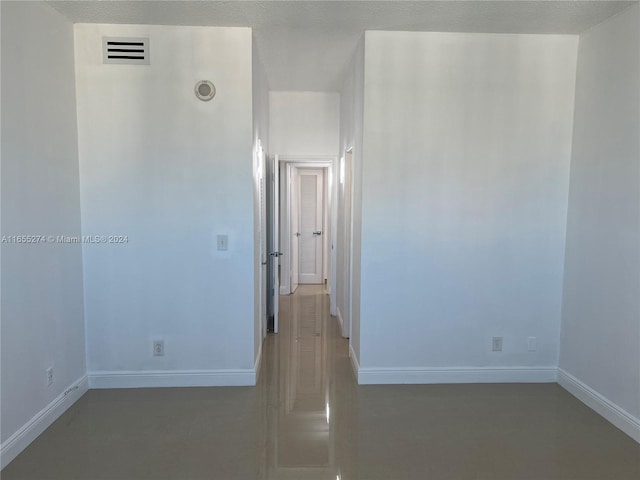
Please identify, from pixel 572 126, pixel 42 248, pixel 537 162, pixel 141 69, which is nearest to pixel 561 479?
pixel 537 162

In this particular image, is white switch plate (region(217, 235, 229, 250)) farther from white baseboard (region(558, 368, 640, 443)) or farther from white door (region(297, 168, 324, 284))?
white door (region(297, 168, 324, 284))

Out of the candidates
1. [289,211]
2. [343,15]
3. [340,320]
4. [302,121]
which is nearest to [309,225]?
[289,211]

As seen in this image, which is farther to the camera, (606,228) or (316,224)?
(316,224)

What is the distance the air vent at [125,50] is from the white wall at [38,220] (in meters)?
0.23

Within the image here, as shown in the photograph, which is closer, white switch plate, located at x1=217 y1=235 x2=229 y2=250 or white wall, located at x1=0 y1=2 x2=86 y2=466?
white wall, located at x1=0 y1=2 x2=86 y2=466

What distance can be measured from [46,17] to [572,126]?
3729 mm

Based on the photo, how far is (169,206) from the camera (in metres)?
3.27

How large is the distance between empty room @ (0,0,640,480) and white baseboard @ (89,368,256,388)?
0.05ft

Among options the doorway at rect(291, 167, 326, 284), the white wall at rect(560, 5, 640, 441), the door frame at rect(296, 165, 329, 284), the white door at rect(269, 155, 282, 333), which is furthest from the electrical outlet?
the doorway at rect(291, 167, 326, 284)

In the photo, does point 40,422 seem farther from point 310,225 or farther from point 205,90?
point 310,225

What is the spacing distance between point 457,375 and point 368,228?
4.53 feet

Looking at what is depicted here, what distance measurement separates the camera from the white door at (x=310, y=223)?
7.62 meters

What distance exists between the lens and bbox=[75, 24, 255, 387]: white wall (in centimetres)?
318

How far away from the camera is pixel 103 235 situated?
128 inches
